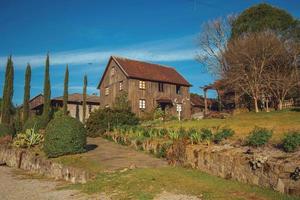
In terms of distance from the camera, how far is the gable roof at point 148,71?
40938 mm

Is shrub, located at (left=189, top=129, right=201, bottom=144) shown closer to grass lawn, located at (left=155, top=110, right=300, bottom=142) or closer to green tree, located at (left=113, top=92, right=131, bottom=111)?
grass lawn, located at (left=155, top=110, right=300, bottom=142)

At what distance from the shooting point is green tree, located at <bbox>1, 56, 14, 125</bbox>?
39.6m

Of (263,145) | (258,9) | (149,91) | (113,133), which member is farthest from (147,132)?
(258,9)

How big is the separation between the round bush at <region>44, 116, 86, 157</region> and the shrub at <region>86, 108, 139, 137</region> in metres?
8.74

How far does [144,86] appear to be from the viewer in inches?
1615

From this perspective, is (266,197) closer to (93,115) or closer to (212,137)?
(212,137)

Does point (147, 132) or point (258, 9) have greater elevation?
point (258, 9)

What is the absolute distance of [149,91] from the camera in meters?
41.3

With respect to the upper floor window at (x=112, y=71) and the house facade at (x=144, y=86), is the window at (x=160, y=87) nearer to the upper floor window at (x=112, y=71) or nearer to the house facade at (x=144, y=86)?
the house facade at (x=144, y=86)

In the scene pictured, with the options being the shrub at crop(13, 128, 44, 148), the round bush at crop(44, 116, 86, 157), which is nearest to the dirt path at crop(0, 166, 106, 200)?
the round bush at crop(44, 116, 86, 157)

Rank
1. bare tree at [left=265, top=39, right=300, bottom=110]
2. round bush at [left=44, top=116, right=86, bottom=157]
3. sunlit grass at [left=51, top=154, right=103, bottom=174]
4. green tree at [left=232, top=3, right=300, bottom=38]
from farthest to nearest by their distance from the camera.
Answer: green tree at [left=232, top=3, right=300, bottom=38] < bare tree at [left=265, top=39, right=300, bottom=110] < round bush at [left=44, top=116, right=86, bottom=157] < sunlit grass at [left=51, top=154, right=103, bottom=174]

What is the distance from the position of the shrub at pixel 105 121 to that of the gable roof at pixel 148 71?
38.1ft

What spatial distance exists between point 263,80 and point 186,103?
48.4 ft

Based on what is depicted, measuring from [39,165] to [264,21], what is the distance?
32653 millimetres
